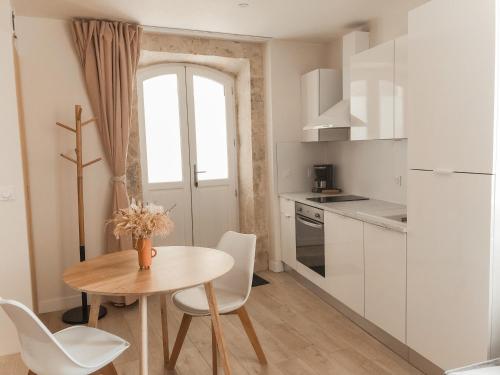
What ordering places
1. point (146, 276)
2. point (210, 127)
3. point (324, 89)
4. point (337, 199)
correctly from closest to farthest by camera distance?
point (146, 276) → point (337, 199) → point (324, 89) → point (210, 127)

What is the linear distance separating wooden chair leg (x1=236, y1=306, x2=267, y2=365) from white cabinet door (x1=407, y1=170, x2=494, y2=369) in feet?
3.16

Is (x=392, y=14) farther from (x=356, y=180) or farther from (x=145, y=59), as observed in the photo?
(x=145, y=59)

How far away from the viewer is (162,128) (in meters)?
4.55

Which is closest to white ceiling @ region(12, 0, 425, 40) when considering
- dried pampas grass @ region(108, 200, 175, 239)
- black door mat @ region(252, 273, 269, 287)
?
dried pampas grass @ region(108, 200, 175, 239)

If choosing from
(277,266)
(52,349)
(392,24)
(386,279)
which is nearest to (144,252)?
(52,349)

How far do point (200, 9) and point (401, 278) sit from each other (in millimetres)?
2583

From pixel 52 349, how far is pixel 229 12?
9.31 ft

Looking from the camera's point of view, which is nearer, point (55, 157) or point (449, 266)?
point (449, 266)

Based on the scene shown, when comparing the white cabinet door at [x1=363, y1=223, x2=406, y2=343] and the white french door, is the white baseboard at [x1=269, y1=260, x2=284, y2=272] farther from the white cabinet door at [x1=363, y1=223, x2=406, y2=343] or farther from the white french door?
the white cabinet door at [x1=363, y1=223, x2=406, y2=343]

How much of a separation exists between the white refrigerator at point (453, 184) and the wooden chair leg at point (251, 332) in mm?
974

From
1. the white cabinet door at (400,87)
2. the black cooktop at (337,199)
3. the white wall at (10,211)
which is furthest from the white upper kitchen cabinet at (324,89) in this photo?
the white wall at (10,211)

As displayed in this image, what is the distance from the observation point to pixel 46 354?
1.82m

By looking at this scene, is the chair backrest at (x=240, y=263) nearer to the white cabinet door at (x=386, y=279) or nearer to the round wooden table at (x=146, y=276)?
the round wooden table at (x=146, y=276)

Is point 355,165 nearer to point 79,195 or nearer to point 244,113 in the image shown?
point 244,113
